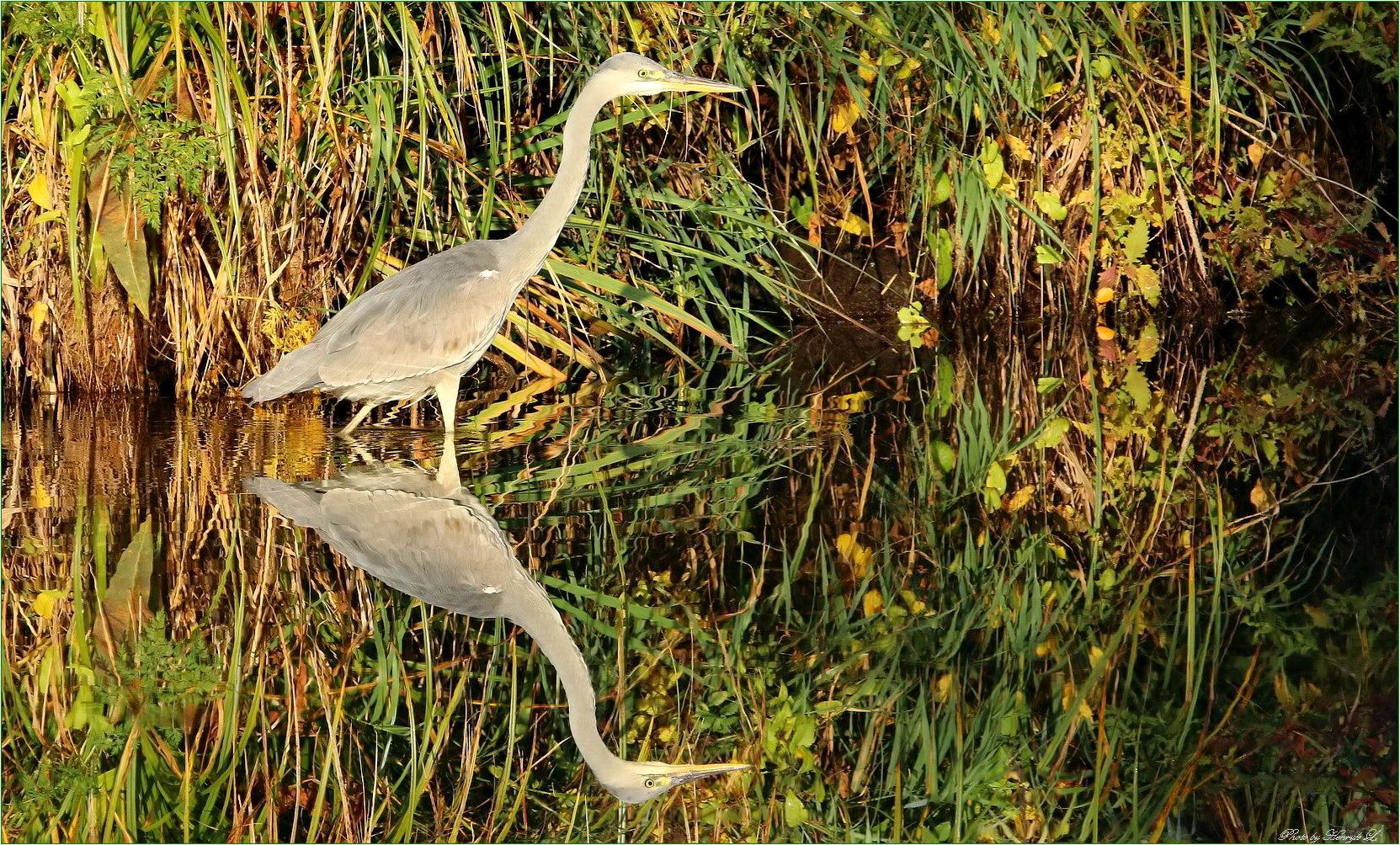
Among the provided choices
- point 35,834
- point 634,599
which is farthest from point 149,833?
point 634,599

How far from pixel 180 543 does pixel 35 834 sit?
1.33 m

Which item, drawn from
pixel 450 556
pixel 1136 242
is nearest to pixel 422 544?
pixel 450 556

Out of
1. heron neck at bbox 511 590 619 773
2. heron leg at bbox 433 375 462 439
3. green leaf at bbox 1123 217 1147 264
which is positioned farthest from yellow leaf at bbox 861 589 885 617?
green leaf at bbox 1123 217 1147 264

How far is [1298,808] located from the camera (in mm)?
2748

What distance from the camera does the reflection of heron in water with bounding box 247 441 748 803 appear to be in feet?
9.80

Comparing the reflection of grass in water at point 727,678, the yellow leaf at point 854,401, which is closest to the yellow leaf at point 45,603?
the reflection of grass in water at point 727,678

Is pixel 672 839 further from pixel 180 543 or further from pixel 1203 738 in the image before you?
pixel 180 543

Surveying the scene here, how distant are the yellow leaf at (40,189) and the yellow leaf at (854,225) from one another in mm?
3812


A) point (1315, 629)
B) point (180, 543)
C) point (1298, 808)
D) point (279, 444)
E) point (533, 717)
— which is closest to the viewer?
point (1298, 808)

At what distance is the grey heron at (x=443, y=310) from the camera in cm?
528

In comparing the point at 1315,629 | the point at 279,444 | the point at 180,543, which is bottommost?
the point at 279,444

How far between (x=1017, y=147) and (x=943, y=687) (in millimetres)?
4784

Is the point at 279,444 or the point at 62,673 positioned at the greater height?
the point at 62,673

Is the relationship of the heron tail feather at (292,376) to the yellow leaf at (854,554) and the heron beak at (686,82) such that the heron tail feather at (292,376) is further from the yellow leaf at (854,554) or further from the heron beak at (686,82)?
the yellow leaf at (854,554)
